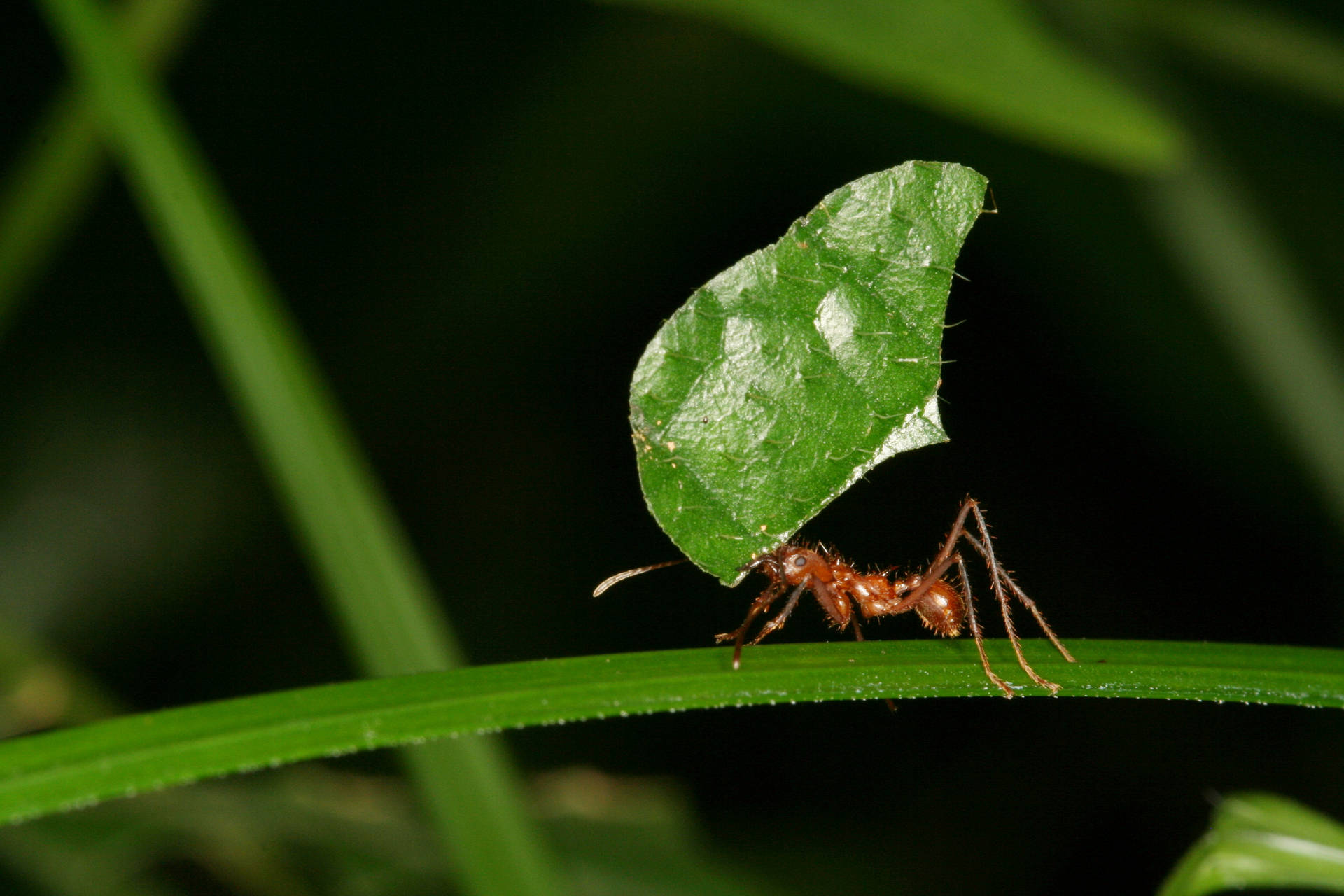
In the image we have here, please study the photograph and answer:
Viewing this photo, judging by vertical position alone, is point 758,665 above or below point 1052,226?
below

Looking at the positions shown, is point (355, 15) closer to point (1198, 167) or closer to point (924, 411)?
point (1198, 167)

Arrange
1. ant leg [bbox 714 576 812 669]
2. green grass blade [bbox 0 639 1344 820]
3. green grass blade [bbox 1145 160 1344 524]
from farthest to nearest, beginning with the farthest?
green grass blade [bbox 1145 160 1344 524]
ant leg [bbox 714 576 812 669]
green grass blade [bbox 0 639 1344 820]

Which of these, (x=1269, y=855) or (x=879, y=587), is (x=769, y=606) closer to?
(x=879, y=587)

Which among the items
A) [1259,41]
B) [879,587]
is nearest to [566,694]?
[879,587]

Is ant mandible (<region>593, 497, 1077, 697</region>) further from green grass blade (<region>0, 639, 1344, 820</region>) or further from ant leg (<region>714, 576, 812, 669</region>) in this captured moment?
green grass blade (<region>0, 639, 1344, 820</region>)

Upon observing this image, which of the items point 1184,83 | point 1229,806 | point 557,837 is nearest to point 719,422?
point 1229,806

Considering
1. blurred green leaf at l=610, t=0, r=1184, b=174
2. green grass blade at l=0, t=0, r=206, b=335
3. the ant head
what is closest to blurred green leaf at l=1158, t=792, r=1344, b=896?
the ant head
